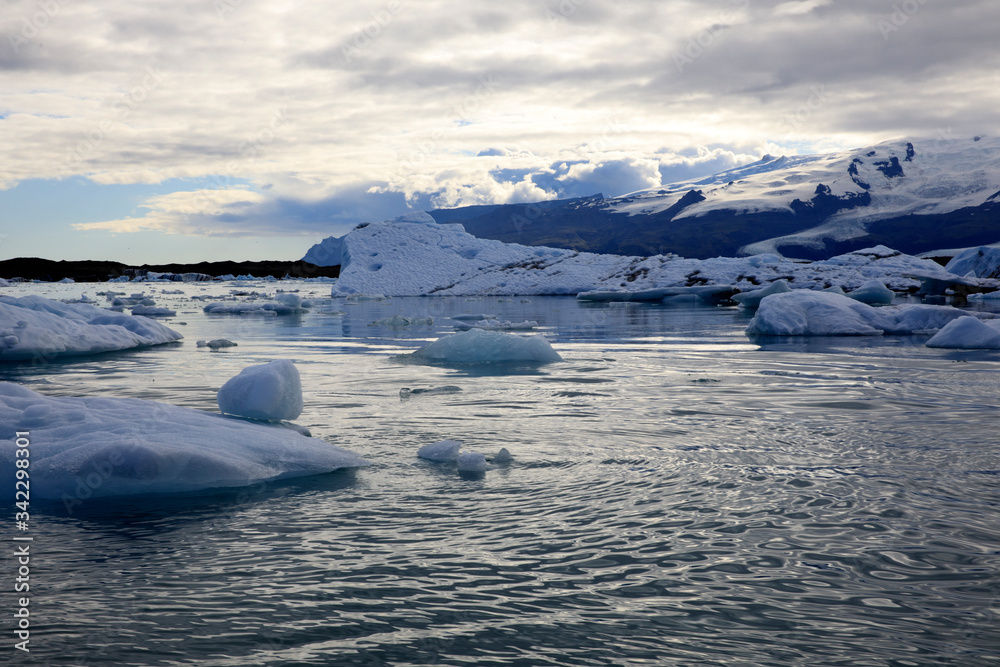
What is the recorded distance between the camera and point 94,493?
4754 millimetres

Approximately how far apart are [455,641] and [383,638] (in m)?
0.28

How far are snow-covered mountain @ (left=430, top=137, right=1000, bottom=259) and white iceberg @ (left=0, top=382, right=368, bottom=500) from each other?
122441mm

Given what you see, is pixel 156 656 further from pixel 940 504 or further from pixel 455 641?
pixel 940 504

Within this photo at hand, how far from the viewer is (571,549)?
376 centimetres

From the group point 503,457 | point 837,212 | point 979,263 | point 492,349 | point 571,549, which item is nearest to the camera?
point 571,549

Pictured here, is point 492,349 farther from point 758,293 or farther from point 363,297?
point 363,297

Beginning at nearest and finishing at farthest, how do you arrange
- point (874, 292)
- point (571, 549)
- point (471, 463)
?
point (571, 549) < point (471, 463) < point (874, 292)

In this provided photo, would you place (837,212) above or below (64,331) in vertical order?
above

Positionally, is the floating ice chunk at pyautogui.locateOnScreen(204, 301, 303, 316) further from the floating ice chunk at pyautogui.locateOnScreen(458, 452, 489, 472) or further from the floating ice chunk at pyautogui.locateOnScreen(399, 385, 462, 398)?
the floating ice chunk at pyautogui.locateOnScreen(458, 452, 489, 472)

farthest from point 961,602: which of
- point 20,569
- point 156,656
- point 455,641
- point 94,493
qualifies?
point 94,493

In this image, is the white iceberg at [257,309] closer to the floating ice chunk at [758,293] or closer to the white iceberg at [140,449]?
the floating ice chunk at [758,293]

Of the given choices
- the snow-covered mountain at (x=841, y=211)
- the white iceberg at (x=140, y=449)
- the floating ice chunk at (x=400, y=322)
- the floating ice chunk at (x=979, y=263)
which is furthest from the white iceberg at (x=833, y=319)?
the snow-covered mountain at (x=841, y=211)

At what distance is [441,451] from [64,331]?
11.6 meters

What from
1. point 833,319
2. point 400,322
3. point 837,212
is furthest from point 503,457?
point 837,212
